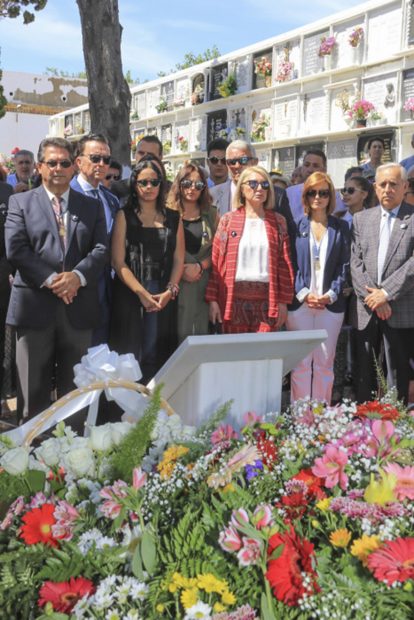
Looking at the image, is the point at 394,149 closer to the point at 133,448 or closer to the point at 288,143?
the point at 288,143

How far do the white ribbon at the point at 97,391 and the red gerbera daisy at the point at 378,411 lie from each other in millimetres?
660

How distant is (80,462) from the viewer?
164 centimetres

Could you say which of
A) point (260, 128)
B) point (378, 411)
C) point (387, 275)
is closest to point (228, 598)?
point (378, 411)

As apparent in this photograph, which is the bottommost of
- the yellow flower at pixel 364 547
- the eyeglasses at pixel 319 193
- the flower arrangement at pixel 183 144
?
the yellow flower at pixel 364 547

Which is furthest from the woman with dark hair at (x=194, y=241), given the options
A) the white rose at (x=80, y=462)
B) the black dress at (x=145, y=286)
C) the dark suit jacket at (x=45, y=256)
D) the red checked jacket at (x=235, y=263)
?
the white rose at (x=80, y=462)

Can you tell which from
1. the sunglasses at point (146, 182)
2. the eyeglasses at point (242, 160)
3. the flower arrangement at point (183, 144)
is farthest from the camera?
the flower arrangement at point (183, 144)

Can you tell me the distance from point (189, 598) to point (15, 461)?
0.57 metres

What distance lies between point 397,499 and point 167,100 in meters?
18.8

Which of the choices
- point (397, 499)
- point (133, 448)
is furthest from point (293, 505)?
point (133, 448)

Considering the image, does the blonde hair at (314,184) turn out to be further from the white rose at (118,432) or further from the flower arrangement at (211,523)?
the white rose at (118,432)

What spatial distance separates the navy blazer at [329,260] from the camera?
475cm

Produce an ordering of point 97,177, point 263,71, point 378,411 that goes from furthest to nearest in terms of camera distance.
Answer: point 263,71, point 97,177, point 378,411

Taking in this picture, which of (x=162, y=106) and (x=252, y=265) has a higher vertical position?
(x=162, y=106)

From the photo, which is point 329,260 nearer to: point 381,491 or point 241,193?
point 241,193
